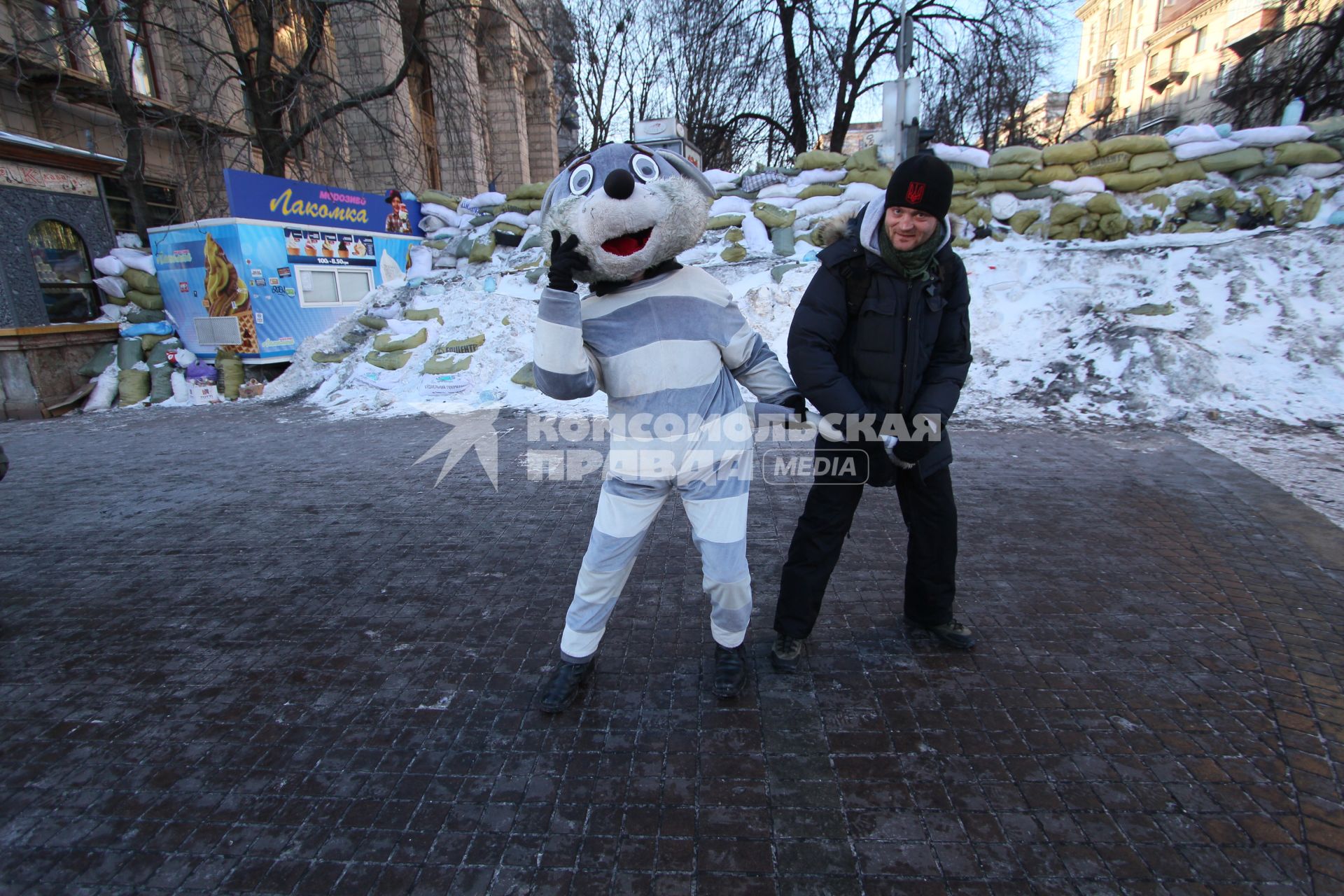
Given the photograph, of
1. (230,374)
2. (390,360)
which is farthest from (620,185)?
(230,374)

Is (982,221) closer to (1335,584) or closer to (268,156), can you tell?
(1335,584)

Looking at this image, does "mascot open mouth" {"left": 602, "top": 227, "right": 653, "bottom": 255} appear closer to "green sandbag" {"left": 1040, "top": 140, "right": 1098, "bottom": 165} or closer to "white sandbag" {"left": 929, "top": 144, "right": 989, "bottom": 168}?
"white sandbag" {"left": 929, "top": 144, "right": 989, "bottom": 168}

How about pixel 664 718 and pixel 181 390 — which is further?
pixel 181 390

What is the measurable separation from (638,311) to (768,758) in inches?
61.3

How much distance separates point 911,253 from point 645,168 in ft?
3.25

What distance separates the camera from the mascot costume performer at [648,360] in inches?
86.7

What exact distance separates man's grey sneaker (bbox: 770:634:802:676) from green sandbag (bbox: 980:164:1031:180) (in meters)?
9.29

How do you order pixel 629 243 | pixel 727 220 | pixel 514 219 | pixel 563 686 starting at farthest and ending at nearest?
pixel 514 219 → pixel 727 220 → pixel 563 686 → pixel 629 243

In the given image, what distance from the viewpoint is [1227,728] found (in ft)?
7.65

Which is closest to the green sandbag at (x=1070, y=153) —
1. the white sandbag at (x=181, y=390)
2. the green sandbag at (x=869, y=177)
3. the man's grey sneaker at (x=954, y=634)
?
the green sandbag at (x=869, y=177)

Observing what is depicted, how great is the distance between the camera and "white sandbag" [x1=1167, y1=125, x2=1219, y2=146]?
9.26 m

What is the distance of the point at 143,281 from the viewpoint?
9875 mm

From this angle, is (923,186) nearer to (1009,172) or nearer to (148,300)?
(1009,172)

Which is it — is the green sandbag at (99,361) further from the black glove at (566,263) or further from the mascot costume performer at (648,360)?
the black glove at (566,263)
